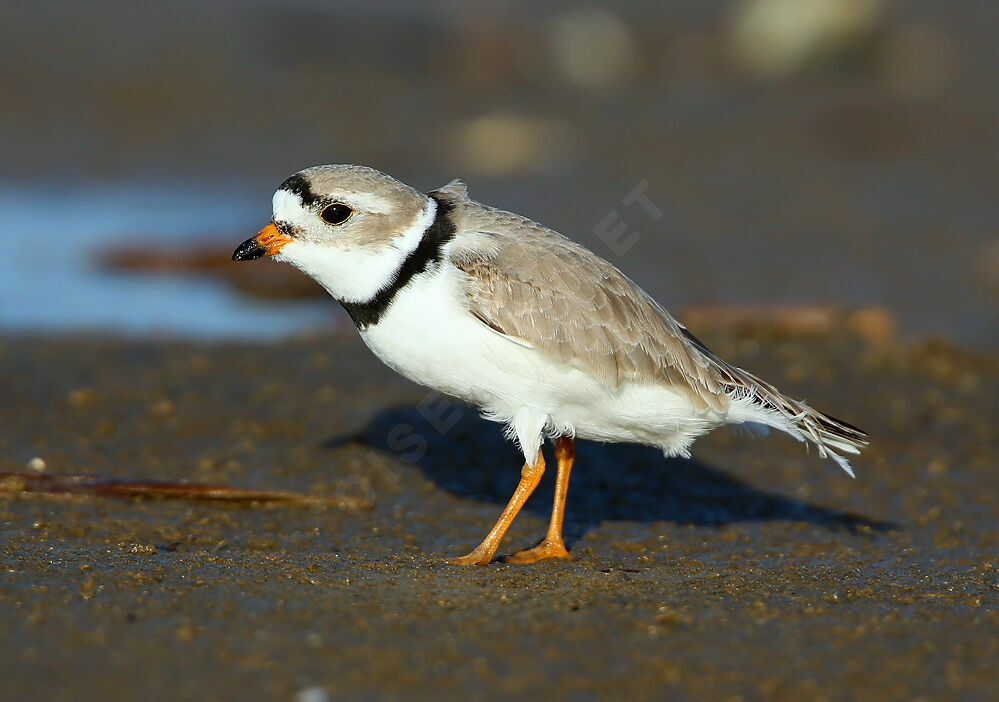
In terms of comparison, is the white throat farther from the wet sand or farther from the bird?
the wet sand

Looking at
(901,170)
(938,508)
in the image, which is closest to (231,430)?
(938,508)

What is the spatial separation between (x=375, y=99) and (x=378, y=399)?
8.65 meters

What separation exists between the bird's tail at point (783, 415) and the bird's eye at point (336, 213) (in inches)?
73.8

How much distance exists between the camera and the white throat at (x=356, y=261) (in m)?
5.17

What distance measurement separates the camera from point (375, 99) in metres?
15.6

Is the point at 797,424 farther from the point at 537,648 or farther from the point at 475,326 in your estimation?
the point at 537,648

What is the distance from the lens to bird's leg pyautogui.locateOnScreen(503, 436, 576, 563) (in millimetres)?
5527

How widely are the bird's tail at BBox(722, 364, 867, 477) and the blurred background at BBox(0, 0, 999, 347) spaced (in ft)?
13.5

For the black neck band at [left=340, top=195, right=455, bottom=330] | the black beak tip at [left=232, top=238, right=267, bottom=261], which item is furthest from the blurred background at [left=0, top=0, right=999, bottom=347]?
the black neck band at [left=340, top=195, right=455, bottom=330]

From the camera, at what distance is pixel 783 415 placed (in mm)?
5820

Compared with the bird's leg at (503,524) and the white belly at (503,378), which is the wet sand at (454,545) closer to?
the bird's leg at (503,524)

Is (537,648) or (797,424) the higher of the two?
(797,424)

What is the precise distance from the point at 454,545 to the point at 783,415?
5.32ft

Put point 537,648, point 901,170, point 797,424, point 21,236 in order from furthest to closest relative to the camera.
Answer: point 901,170, point 21,236, point 797,424, point 537,648
